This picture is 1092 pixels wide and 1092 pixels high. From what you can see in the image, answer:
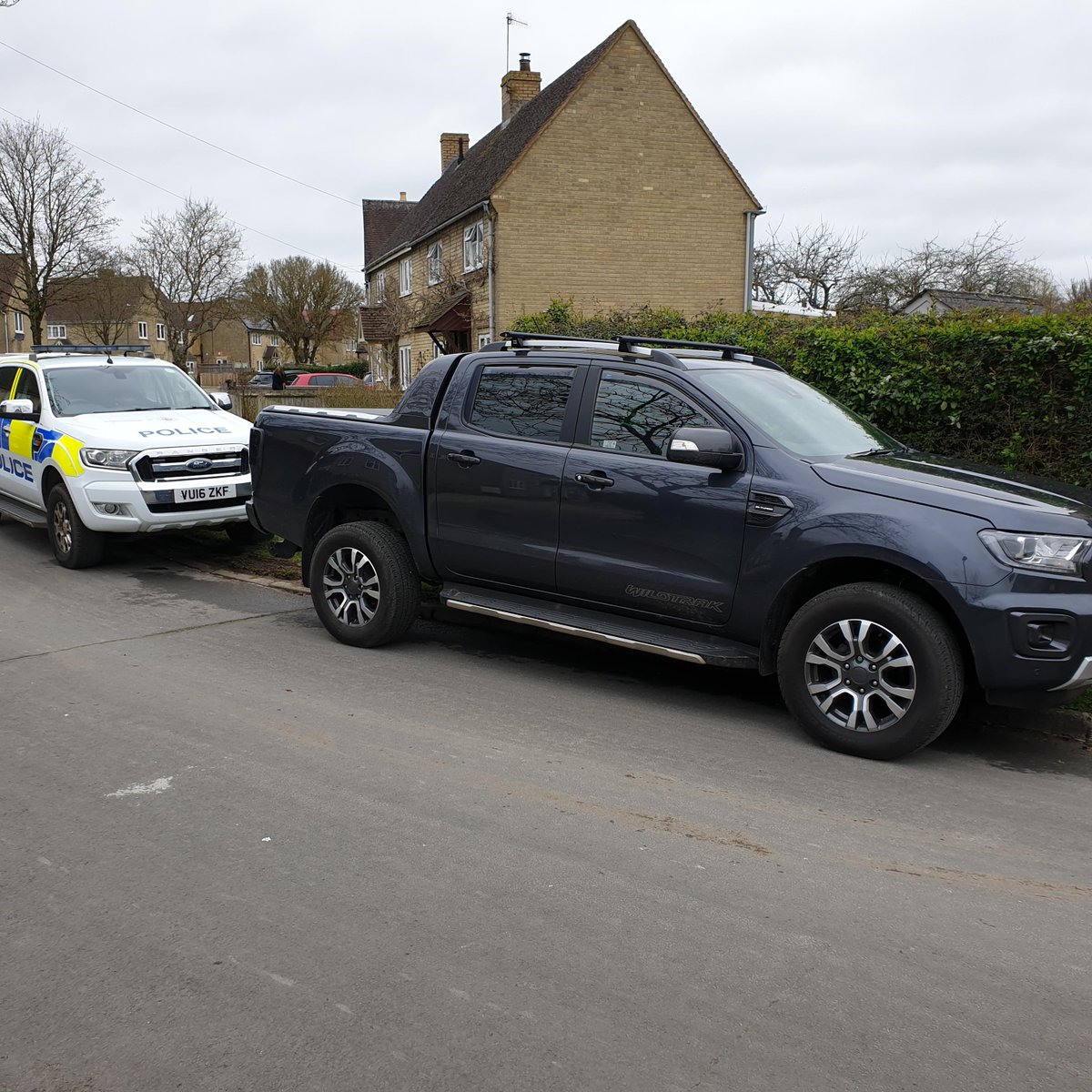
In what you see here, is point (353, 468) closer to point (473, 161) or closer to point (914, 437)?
point (914, 437)

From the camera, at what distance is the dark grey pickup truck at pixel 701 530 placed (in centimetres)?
475

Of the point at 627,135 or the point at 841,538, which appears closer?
the point at 841,538

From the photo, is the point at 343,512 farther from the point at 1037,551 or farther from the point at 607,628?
the point at 1037,551

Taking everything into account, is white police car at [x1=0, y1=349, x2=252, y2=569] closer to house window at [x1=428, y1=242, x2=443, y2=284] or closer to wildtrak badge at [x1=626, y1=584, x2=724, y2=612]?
wildtrak badge at [x1=626, y1=584, x2=724, y2=612]

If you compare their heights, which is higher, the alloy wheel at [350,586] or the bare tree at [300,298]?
the bare tree at [300,298]

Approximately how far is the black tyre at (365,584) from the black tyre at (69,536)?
3419 mm

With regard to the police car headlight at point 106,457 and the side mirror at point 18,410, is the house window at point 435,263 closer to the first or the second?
the side mirror at point 18,410

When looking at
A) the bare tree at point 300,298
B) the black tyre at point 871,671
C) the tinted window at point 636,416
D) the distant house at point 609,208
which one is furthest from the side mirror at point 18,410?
the bare tree at point 300,298

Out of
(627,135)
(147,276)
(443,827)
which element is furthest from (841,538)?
(147,276)

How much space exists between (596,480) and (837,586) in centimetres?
142

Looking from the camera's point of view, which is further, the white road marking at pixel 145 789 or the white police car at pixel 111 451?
the white police car at pixel 111 451

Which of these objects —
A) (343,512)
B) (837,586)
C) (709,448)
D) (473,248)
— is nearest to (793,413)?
(709,448)

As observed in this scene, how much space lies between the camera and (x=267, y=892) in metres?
3.58

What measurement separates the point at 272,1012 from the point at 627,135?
27.8 m
